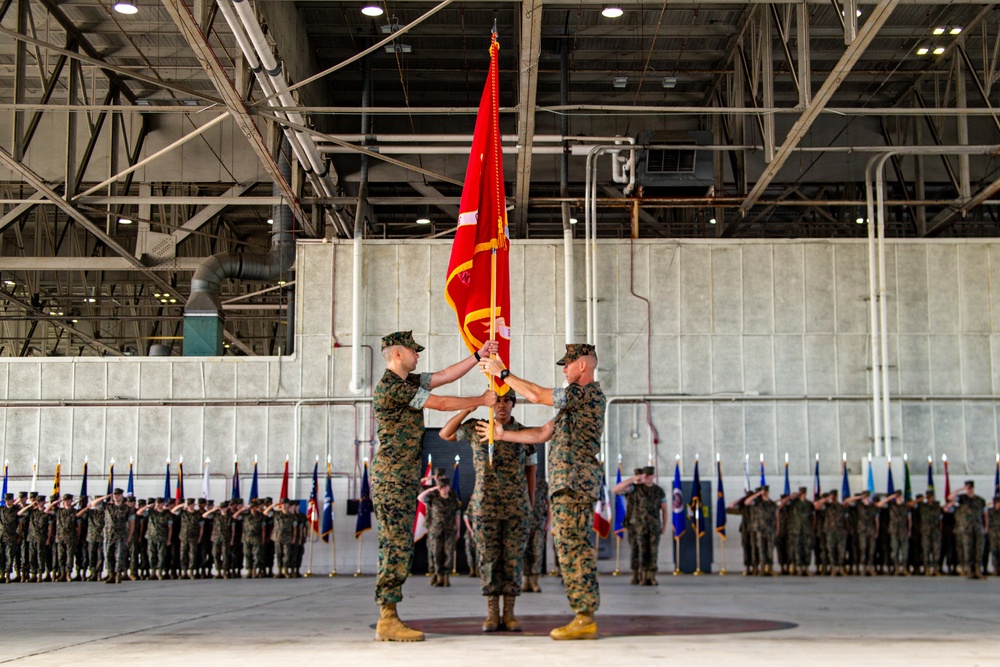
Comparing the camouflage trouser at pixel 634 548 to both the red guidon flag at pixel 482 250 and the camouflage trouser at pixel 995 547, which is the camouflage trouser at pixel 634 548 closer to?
the camouflage trouser at pixel 995 547

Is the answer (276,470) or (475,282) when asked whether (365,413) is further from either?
(475,282)

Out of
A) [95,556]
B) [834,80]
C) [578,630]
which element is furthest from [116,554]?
[834,80]

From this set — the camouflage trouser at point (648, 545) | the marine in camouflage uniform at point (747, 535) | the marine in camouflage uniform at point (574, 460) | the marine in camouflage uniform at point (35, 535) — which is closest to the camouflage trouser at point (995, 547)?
the marine in camouflage uniform at point (747, 535)

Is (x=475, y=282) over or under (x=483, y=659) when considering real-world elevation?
over

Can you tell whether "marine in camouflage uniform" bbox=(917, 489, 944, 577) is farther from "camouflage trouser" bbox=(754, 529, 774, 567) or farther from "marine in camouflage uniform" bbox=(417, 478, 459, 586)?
"marine in camouflage uniform" bbox=(417, 478, 459, 586)

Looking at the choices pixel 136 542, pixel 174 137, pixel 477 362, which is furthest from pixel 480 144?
pixel 174 137

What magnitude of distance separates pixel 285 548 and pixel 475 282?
9.60 m

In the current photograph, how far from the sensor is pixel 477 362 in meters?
5.98

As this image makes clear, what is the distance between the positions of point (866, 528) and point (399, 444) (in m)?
11.0

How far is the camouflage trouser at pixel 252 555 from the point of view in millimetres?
15133

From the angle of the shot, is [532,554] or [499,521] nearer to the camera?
[499,521]

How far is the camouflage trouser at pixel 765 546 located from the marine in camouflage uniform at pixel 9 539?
34.9ft

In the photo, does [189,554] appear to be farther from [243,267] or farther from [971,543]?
[971,543]

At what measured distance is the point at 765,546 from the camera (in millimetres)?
15070
